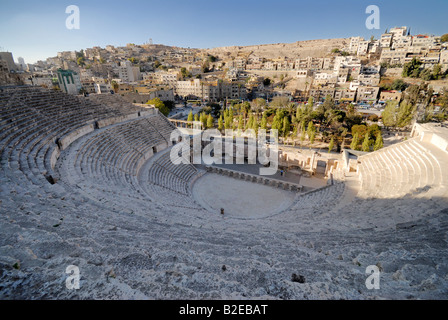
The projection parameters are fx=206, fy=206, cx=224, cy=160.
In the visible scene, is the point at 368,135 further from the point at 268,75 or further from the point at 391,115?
the point at 268,75

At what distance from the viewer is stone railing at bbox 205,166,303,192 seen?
1623cm

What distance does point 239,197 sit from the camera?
48.7ft

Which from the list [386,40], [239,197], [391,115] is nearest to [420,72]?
[386,40]

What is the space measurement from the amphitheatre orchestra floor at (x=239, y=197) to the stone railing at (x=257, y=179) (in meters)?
0.51

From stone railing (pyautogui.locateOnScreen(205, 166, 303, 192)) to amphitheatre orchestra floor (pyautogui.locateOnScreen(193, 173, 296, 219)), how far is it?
51 centimetres

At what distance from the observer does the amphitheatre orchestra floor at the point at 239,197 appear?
43.0 ft

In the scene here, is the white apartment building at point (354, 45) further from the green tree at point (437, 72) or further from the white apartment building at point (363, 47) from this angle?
the green tree at point (437, 72)

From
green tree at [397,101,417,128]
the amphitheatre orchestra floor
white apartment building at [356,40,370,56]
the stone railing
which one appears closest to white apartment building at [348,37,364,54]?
white apartment building at [356,40,370,56]

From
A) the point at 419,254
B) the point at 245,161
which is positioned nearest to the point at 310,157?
the point at 245,161

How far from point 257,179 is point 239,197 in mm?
3278

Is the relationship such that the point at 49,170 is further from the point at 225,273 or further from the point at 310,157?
the point at 310,157

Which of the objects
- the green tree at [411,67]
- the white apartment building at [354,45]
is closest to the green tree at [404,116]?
the green tree at [411,67]

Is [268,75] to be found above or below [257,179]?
above

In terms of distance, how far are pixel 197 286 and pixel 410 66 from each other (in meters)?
76.3
